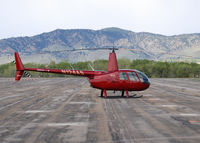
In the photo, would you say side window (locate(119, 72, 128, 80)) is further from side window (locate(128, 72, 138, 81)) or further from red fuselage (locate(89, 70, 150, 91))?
side window (locate(128, 72, 138, 81))

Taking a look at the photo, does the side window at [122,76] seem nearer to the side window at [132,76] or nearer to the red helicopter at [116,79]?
the red helicopter at [116,79]

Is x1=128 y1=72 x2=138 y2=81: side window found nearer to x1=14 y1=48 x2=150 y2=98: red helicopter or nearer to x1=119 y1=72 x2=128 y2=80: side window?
x1=14 y1=48 x2=150 y2=98: red helicopter

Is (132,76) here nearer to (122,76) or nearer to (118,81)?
(122,76)

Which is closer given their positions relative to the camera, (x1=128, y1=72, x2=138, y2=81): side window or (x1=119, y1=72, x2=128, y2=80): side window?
(x1=119, y1=72, x2=128, y2=80): side window

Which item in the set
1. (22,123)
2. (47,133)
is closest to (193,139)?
(47,133)

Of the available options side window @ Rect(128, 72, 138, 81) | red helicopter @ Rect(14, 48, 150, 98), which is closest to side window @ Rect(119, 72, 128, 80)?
red helicopter @ Rect(14, 48, 150, 98)

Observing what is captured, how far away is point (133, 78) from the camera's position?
22312mm

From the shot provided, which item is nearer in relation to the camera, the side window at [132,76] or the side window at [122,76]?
the side window at [122,76]

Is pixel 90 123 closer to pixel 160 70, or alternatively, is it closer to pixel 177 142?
pixel 177 142

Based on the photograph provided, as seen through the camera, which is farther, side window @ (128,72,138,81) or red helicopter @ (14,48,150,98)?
side window @ (128,72,138,81)

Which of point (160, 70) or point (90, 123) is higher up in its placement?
point (90, 123)

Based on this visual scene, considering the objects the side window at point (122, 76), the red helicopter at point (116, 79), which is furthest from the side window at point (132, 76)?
the side window at point (122, 76)

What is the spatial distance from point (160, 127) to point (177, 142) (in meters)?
2.34

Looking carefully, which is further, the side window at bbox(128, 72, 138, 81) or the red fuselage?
the side window at bbox(128, 72, 138, 81)
